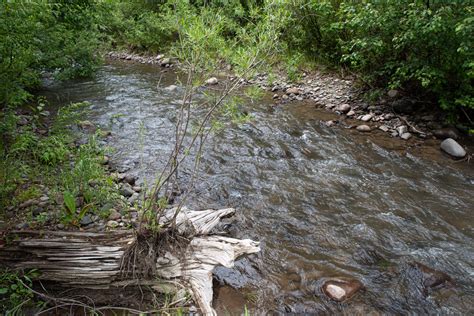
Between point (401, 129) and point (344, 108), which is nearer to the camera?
point (401, 129)

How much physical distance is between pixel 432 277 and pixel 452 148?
12.0 feet

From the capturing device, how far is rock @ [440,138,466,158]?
6398 millimetres

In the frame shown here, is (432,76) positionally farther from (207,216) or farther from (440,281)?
(207,216)

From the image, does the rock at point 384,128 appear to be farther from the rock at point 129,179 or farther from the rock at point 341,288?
the rock at point 129,179

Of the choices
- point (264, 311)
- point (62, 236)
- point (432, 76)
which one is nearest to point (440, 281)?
point (264, 311)

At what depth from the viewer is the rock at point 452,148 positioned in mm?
6398

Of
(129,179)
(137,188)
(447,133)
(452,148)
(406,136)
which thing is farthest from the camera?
(406,136)

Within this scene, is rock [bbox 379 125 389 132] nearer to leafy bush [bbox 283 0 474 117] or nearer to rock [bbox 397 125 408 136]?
rock [bbox 397 125 408 136]

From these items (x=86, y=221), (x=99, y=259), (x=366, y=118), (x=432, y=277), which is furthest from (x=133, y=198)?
(x=366, y=118)

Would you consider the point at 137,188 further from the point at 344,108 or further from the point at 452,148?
the point at 452,148

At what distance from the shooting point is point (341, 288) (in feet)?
11.9

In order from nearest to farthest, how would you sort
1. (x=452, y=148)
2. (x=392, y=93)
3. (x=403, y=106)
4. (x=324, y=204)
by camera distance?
(x=324, y=204)
(x=452, y=148)
(x=403, y=106)
(x=392, y=93)

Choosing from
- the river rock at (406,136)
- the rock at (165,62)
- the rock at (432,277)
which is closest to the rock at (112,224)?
the rock at (432,277)

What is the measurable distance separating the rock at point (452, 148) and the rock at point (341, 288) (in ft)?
13.6
